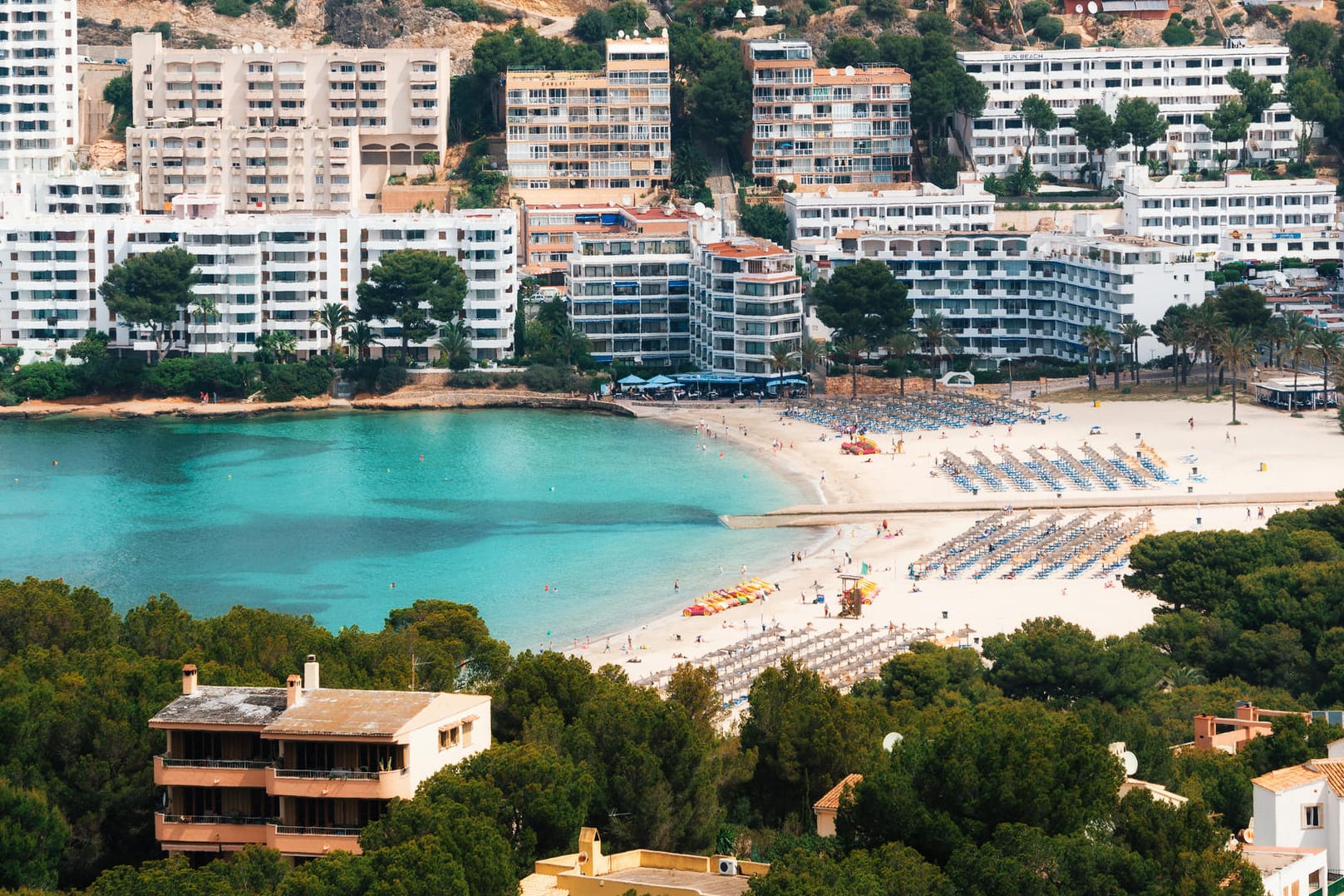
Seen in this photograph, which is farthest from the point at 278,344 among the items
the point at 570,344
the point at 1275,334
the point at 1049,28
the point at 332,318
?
the point at 1049,28

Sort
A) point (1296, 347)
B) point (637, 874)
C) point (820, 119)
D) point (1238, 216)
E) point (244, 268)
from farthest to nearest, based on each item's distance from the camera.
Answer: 1. point (820, 119)
2. point (1238, 216)
3. point (244, 268)
4. point (1296, 347)
5. point (637, 874)

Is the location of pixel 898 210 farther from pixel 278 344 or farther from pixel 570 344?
pixel 278 344

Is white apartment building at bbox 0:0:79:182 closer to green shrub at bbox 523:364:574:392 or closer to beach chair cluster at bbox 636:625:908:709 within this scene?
green shrub at bbox 523:364:574:392

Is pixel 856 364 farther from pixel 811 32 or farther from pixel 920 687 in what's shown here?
pixel 920 687

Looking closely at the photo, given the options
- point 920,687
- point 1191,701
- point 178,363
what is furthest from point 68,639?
point 178,363

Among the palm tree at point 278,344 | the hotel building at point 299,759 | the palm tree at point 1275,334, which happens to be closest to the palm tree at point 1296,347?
the palm tree at point 1275,334

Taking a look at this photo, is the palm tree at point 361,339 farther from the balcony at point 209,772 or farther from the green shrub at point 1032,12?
the balcony at point 209,772
